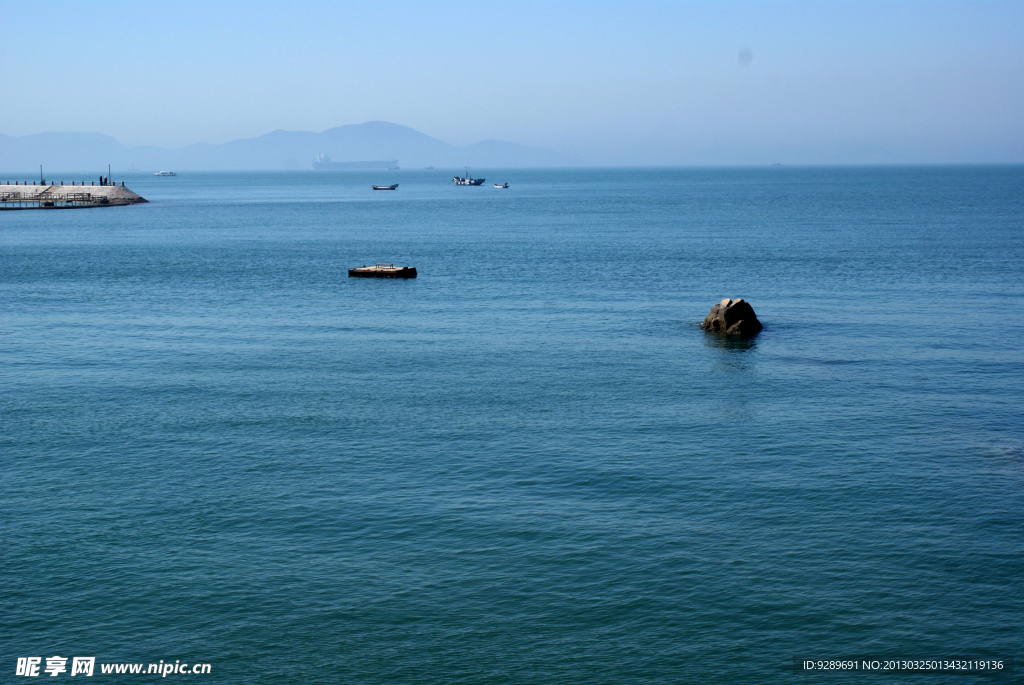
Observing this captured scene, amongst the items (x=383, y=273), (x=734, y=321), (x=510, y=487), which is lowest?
(x=510, y=487)

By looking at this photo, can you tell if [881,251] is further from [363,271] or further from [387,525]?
[387,525]

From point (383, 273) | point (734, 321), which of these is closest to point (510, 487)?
point (734, 321)

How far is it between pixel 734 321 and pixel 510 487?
34380 millimetres

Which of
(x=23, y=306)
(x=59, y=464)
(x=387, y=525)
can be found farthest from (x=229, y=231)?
(x=387, y=525)

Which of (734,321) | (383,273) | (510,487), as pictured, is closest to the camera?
(510,487)

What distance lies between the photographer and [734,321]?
223ft

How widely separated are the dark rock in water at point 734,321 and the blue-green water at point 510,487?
1.61 metres

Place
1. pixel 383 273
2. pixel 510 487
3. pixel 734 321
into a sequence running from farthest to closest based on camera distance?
pixel 383 273
pixel 734 321
pixel 510 487

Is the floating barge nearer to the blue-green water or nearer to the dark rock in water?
the blue-green water

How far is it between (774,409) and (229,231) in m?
137

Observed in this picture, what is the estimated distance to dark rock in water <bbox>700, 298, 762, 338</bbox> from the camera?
6733 cm

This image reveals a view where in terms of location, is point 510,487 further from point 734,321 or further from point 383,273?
point 383,273

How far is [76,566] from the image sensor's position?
31.5 m

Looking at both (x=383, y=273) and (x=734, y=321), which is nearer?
(x=734, y=321)
